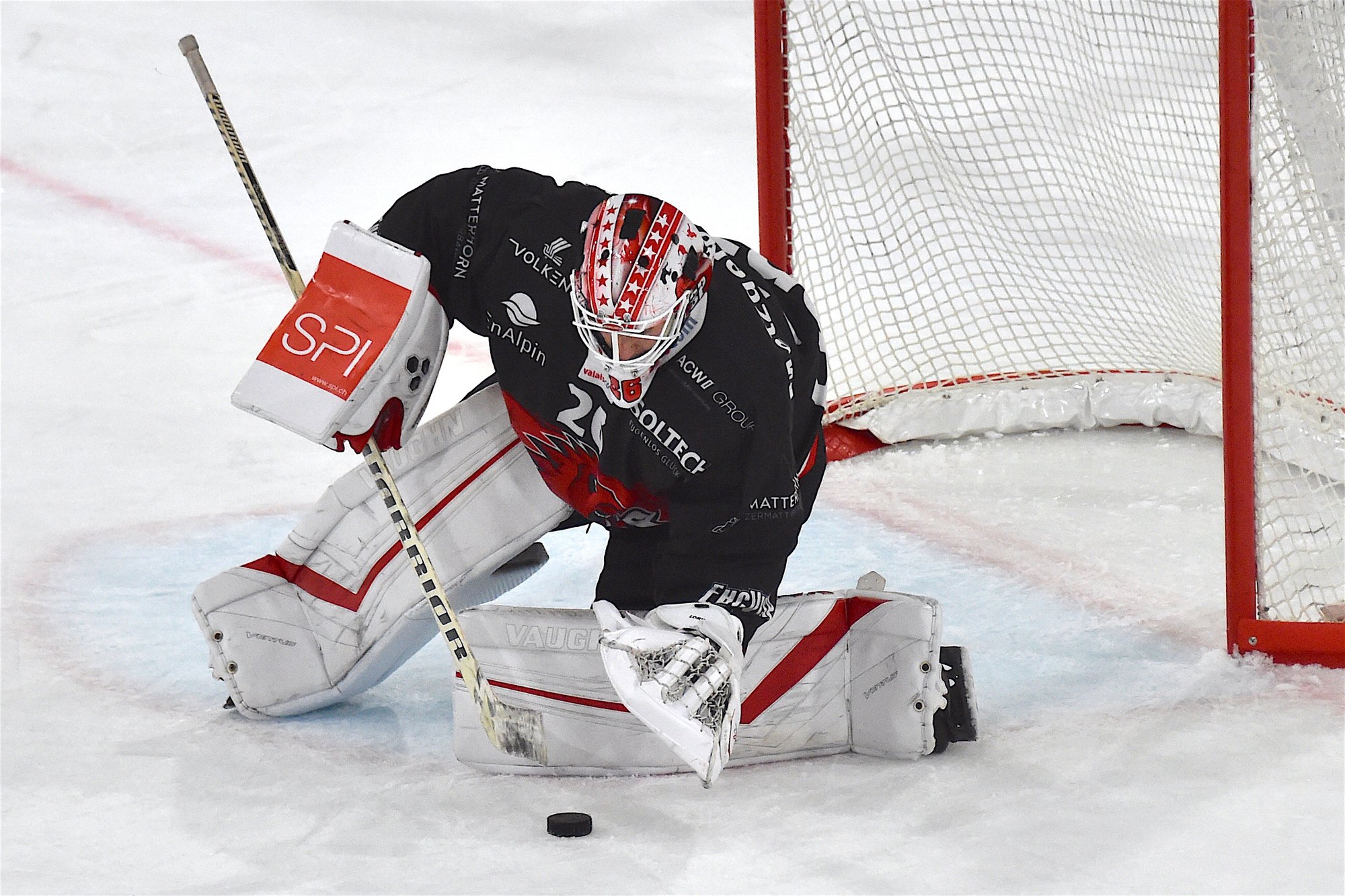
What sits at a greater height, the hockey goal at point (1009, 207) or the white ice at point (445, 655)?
the hockey goal at point (1009, 207)

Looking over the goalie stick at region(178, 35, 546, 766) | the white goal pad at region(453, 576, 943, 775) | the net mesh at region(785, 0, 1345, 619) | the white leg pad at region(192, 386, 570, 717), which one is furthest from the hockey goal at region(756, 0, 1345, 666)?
the goalie stick at region(178, 35, 546, 766)

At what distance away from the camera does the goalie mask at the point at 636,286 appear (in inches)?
75.9

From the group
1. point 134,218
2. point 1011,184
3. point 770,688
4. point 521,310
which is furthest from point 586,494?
point 134,218

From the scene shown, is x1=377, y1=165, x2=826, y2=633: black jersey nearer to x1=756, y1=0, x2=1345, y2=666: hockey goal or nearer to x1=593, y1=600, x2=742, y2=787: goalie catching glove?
x1=593, y1=600, x2=742, y2=787: goalie catching glove

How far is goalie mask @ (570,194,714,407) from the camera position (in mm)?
1929

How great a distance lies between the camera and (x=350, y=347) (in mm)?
2264

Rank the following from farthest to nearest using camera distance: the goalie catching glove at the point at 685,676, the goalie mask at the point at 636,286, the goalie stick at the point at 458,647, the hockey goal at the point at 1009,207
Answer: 1. the hockey goal at the point at 1009,207
2. the goalie stick at the point at 458,647
3. the goalie mask at the point at 636,286
4. the goalie catching glove at the point at 685,676

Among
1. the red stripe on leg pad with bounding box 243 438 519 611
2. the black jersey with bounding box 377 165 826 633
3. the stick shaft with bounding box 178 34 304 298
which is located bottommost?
the red stripe on leg pad with bounding box 243 438 519 611

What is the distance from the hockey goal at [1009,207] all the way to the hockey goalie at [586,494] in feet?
3.19

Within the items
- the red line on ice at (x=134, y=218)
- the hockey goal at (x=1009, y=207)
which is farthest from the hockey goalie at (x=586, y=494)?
the red line on ice at (x=134, y=218)

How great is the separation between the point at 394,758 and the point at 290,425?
0.52 m

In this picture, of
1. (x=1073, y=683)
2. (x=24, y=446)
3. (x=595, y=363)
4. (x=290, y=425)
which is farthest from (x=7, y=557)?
(x=1073, y=683)

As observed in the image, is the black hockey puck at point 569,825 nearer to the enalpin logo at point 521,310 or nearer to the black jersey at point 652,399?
the black jersey at point 652,399

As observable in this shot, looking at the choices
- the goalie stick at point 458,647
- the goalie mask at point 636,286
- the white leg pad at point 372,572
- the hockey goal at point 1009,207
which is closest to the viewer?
the goalie mask at point 636,286
